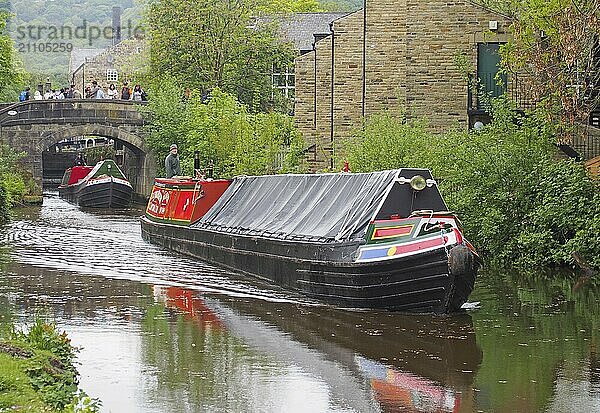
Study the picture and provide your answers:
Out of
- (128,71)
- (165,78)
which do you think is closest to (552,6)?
(165,78)

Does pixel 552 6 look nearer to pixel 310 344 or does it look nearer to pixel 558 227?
pixel 558 227

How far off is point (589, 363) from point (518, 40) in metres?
13.0

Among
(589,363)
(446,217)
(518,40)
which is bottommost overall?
(589,363)

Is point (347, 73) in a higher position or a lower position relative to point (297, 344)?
higher

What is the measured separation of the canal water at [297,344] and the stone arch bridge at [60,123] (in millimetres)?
25738

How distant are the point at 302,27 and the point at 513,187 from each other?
133 ft

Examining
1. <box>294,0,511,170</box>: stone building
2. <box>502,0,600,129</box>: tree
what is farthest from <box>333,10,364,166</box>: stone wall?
<box>502,0,600,129</box>: tree

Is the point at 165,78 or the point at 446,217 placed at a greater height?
the point at 165,78

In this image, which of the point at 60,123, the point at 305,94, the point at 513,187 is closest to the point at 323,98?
the point at 305,94

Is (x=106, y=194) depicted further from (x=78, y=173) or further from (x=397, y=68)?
(x=397, y=68)

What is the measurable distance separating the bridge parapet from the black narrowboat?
25248 mm

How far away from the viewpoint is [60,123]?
48844 millimetres

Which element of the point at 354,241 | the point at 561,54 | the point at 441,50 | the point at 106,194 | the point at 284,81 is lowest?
the point at 106,194

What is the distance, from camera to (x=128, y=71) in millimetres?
77312
